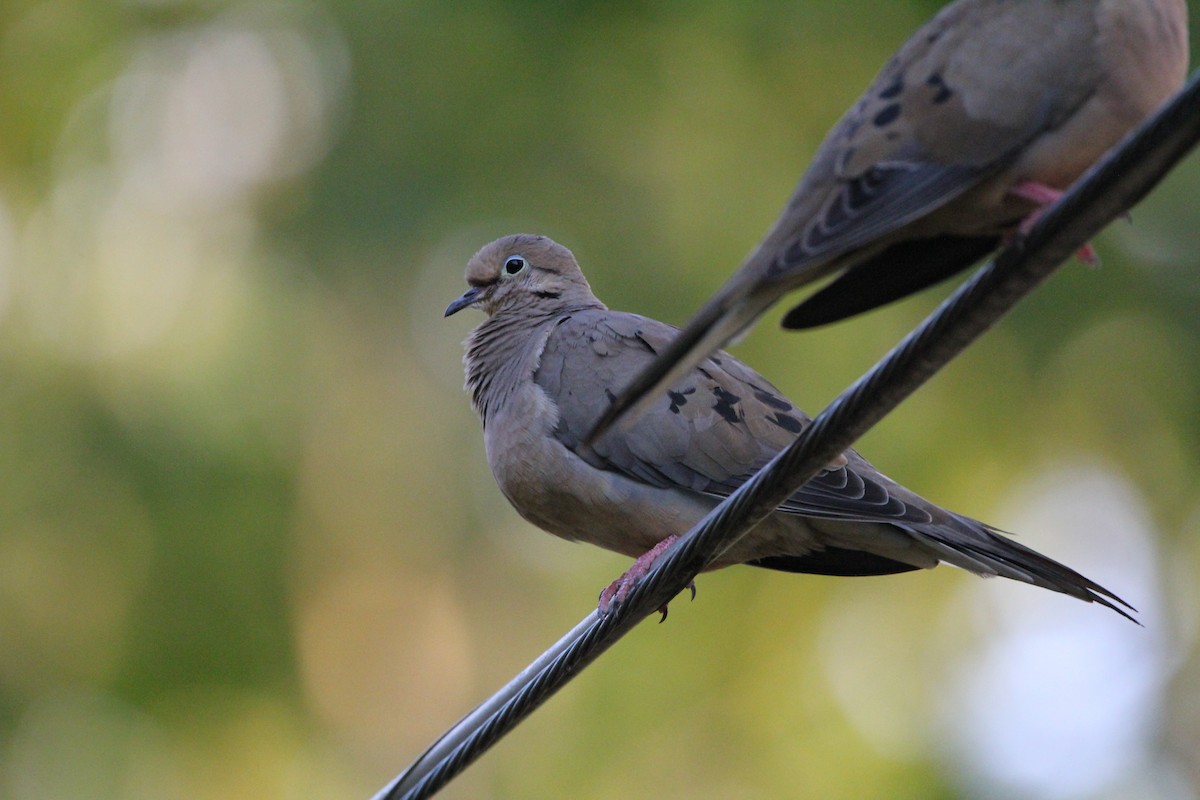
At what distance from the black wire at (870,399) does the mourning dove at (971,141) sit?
262mm

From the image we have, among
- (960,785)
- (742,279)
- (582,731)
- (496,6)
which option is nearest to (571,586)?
(582,731)

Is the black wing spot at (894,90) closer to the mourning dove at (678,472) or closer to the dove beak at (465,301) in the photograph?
the mourning dove at (678,472)

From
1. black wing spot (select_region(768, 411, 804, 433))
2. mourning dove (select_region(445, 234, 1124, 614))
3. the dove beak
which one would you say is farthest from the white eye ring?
black wing spot (select_region(768, 411, 804, 433))

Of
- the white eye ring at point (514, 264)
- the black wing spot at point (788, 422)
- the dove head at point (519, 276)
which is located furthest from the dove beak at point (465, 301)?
the black wing spot at point (788, 422)

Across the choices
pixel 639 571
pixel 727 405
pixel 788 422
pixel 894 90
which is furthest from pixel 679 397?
pixel 894 90

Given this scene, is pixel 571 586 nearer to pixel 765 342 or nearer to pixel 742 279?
pixel 765 342

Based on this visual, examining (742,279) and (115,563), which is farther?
(115,563)

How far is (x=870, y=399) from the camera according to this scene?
2062 millimetres

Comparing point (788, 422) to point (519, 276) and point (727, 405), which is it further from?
point (519, 276)

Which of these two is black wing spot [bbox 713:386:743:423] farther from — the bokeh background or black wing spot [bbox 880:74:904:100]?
the bokeh background

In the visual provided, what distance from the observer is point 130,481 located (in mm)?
7082

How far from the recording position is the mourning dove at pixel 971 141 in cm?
229

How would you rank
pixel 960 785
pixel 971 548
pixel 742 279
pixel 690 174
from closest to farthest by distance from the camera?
1. pixel 742 279
2. pixel 971 548
3. pixel 960 785
4. pixel 690 174

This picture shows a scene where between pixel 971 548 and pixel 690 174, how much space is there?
476 centimetres
